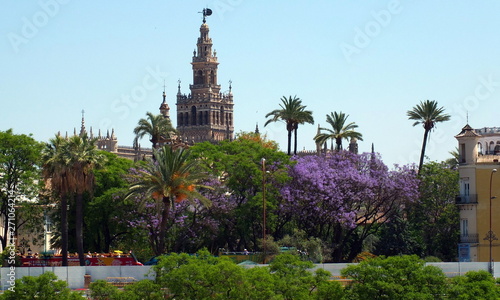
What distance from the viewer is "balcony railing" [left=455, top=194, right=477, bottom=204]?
263ft

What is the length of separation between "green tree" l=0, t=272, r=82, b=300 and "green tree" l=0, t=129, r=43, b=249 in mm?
29810

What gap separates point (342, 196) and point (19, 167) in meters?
24.1

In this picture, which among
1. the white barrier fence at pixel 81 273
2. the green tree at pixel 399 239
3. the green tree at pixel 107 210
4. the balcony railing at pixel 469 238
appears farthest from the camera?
the green tree at pixel 399 239

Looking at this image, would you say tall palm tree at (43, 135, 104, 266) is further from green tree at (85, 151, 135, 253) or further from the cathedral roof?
the cathedral roof

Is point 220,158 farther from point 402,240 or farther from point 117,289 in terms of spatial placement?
point 117,289

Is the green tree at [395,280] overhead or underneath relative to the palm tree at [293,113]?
underneath

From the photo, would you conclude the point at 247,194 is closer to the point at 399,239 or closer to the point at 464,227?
the point at 399,239

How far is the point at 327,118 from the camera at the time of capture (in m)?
98.6

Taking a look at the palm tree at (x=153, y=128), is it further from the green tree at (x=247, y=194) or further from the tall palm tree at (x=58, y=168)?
the tall palm tree at (x=58, y=168)

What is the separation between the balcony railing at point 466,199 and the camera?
8031 centimetres

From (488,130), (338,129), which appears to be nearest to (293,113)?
(338,129)

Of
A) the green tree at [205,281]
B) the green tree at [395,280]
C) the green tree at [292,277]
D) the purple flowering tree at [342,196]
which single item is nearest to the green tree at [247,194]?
the purple flowering tree at [342,196]

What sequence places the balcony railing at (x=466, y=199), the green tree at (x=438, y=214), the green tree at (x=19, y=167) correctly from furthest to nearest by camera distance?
the green tree at (x=438, y=214) < the green tree at (x=19, y=167) < the balcony railing at (x=466, y=199)

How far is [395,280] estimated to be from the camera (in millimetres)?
55844
